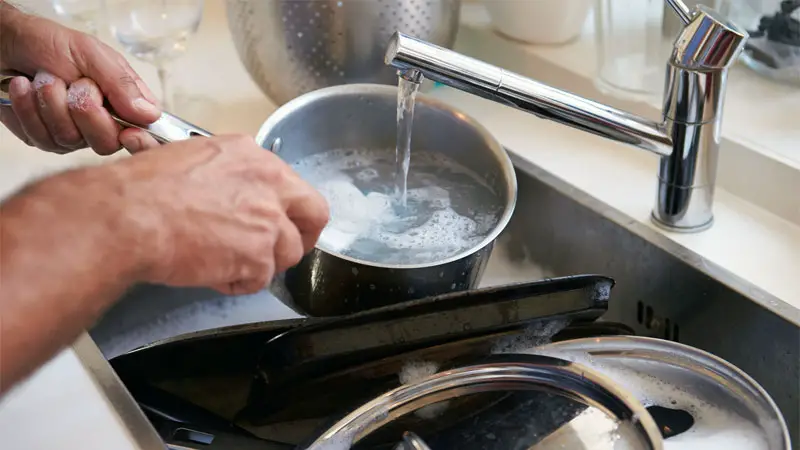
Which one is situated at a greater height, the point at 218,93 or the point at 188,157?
the point at 188,157

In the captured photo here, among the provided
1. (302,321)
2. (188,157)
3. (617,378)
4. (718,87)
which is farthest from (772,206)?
(188,157)

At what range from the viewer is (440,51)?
579mm

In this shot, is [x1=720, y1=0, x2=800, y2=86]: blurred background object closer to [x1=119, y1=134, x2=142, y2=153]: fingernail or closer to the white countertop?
the white countertop

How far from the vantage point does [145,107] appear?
0.61 m

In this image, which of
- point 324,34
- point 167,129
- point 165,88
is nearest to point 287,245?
point 167,129

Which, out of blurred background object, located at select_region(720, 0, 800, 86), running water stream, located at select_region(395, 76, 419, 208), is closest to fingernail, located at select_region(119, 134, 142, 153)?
running water stream, located at select_region(395, 76, 419, 208)

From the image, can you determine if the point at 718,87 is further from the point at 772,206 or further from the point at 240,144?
the point at 240,144

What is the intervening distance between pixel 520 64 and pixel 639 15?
0.16 metres

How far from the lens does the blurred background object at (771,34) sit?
2.67 ft

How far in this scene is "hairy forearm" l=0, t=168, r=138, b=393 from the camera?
0.35 metres

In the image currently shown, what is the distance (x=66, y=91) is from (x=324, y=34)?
282 mm

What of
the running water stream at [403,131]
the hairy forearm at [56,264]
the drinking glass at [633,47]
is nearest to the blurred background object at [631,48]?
the drinking glass at [633,47]

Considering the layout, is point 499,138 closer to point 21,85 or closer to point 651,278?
point 651,278

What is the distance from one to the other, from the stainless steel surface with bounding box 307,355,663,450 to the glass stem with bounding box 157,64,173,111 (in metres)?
0.56
